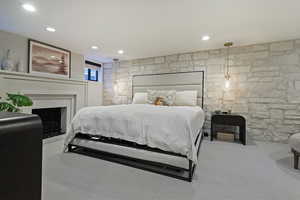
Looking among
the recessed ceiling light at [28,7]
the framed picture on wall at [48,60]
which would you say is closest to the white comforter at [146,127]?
the recessed ceiling light at [28,7]

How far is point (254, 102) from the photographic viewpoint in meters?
3.28

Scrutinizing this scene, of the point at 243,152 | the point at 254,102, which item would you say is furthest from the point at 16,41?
the point at 254,102

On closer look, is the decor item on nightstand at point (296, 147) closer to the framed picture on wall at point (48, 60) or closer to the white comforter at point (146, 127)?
the white comforter at point (146, 127)

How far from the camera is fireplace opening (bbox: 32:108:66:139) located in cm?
333

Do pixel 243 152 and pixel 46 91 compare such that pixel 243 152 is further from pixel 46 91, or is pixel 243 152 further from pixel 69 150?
pixel 46 91

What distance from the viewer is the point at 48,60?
3.44m

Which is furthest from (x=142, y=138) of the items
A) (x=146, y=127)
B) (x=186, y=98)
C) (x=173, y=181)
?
(x=186, y=98)

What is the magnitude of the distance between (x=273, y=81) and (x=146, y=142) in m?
3.18

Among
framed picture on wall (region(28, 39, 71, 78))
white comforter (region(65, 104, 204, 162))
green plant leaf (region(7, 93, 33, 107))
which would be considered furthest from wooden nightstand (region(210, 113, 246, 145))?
framed picture on wall (region(28, 39, 71, 78))

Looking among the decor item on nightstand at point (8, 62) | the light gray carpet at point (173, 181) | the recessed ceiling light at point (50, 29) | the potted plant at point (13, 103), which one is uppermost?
the recessed ceiling light at point (50, 29)

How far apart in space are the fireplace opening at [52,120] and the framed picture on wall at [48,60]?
85 centimetres

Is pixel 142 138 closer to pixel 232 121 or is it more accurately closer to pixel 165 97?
pixel 165 97

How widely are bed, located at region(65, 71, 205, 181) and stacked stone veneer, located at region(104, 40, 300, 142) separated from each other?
191 centimetres

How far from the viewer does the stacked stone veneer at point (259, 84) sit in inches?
119
